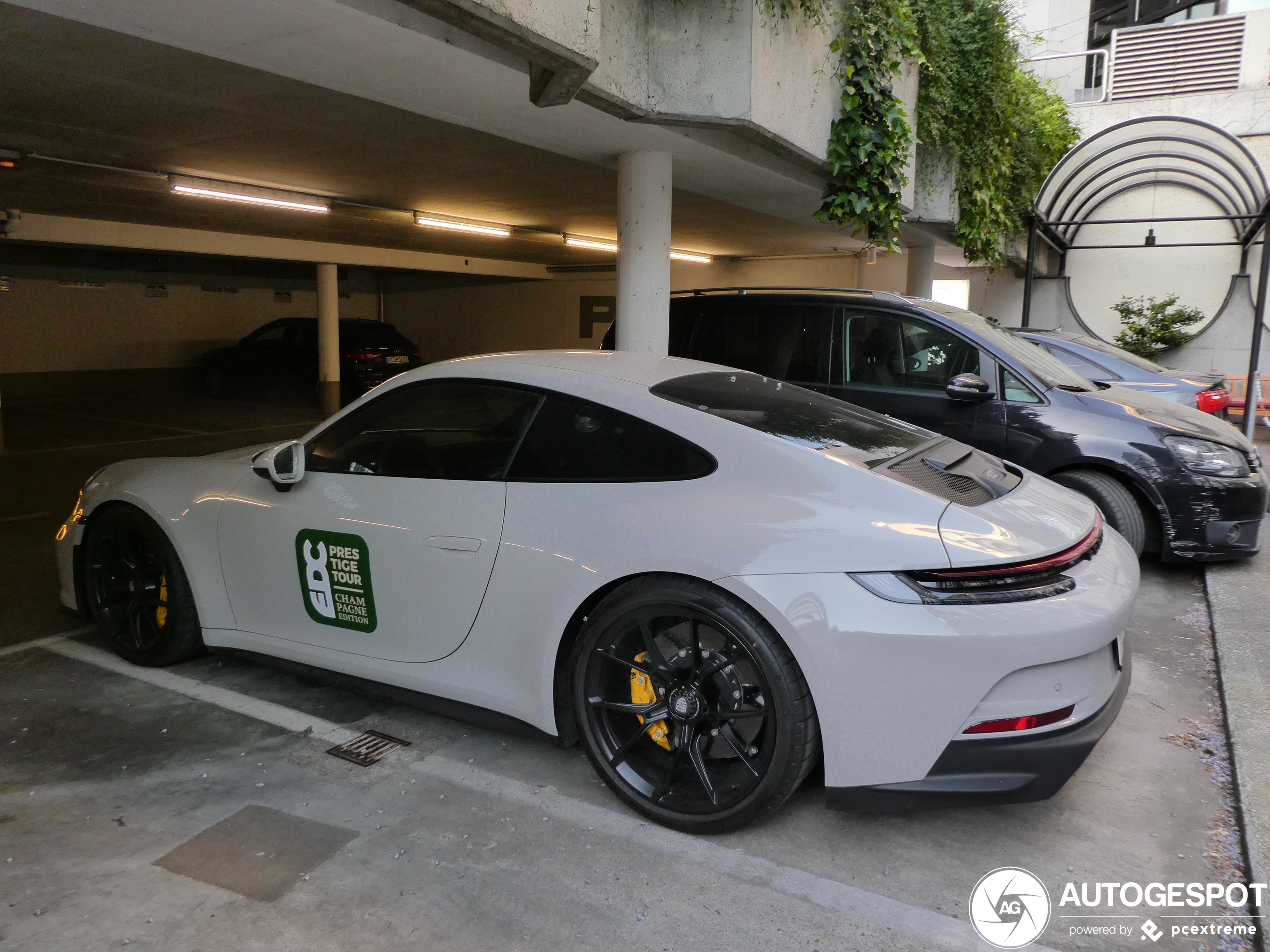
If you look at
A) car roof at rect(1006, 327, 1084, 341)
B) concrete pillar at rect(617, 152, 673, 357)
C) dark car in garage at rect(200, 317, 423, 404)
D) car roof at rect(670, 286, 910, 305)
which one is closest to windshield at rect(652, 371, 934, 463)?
car roof at rect(670, 286, 910, 305)

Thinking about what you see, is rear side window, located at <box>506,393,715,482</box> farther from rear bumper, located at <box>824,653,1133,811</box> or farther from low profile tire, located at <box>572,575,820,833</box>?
rear bumper, located at <box>824,653,1133,811</box>

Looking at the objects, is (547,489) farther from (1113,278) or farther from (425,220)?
(1113,278)

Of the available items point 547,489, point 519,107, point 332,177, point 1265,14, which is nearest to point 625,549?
point 547,489

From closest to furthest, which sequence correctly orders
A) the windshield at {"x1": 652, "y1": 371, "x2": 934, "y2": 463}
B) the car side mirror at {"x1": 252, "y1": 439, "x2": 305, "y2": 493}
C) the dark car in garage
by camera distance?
the windshield at {"x1": 652, "y1": 371, "x2": 934, "y2": 463}
the car side mirror at {"x1": 252, "y1": 439, "x2": 305, "y2": 493}
the dark car in garage

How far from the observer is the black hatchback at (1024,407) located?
17.3ft

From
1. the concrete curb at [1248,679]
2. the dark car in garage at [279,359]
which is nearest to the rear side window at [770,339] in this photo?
the concrete curb at [1248,679]

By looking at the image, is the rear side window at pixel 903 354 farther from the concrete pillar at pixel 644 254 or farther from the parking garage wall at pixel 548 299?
the parking garage wall at pixel 548 299

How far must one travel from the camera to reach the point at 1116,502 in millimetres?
5371

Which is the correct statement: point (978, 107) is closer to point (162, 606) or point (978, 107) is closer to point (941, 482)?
point (941, 482)

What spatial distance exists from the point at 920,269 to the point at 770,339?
8.66m

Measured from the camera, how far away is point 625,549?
2.70 metres

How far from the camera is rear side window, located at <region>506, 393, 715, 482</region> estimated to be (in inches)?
110

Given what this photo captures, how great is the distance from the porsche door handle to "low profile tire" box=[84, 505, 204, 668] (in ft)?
4.48

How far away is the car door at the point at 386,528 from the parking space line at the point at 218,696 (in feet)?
1.04
